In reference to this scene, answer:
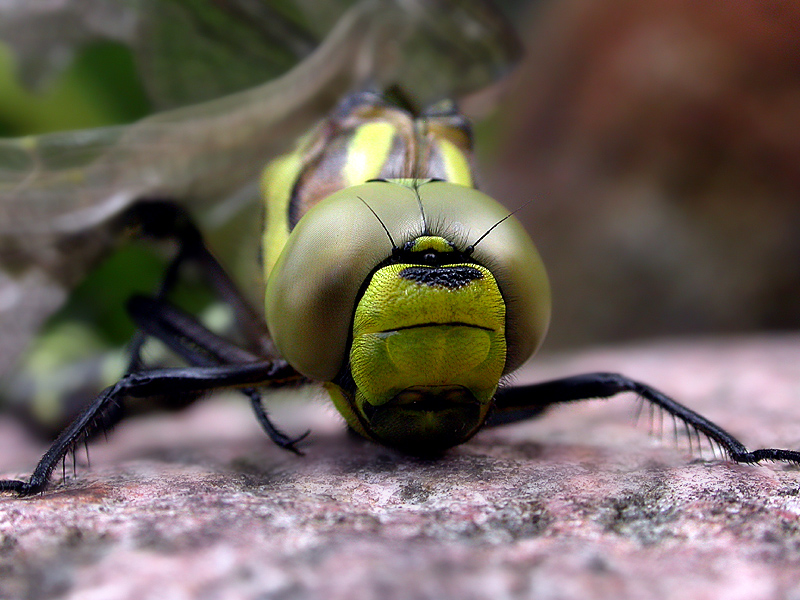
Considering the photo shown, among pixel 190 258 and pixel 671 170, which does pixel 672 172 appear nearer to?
pixel 671 170

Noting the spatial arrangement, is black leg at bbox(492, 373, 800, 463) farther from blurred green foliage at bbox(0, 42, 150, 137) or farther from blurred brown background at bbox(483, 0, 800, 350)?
blurred brown background at bbox(483, 0, 800, 350)

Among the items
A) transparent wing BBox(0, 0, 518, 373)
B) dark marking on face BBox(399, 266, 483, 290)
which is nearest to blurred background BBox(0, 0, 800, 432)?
transparent wing BBox(0, 0, 518, 373)

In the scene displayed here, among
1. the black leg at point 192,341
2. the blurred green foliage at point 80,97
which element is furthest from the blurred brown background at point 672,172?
the black leg at point 192,341

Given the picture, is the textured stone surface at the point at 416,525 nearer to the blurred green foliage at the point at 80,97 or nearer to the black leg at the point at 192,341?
the black leg at the point at 192,341

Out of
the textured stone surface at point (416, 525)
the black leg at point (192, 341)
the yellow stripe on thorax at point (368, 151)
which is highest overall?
the yellow stripe on thorax at point (368, 151)

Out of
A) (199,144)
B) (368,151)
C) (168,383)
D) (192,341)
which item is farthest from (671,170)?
(168,383)

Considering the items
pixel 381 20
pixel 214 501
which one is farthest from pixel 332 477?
pixel 381 20
